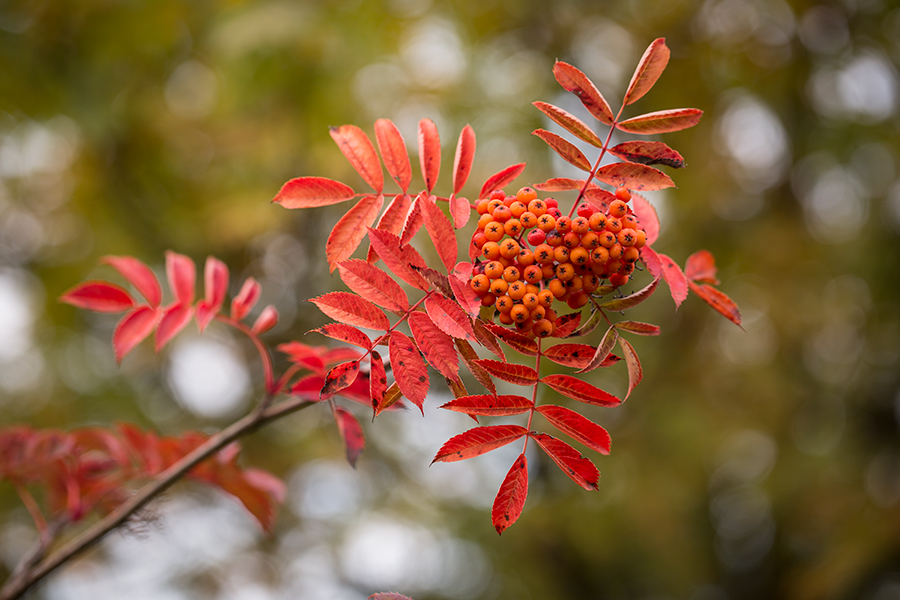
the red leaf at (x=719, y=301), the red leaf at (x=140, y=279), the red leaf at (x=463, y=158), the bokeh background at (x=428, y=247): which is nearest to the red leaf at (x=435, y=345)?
the red leaf at (x=463, y=158)

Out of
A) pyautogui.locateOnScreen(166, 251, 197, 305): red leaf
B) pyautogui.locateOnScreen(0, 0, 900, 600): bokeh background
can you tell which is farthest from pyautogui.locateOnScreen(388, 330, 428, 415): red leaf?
pyautogui.locateOnScreen(0, 0, 900, 600): bokeh background

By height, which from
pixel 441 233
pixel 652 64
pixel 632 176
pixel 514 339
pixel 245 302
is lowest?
pixel 245 302

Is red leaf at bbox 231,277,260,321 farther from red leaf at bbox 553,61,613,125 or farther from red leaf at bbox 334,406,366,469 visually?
red leaf at bbox 553,61,613,125

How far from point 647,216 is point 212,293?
2.82 feet

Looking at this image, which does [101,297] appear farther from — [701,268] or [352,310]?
[701,268]

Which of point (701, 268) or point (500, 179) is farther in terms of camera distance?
point (701, 268)

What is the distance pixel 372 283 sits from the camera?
0.75 metres

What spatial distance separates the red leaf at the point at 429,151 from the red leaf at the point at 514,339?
0.29 meters

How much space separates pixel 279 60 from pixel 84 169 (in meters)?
1.86

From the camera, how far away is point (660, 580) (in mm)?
3744

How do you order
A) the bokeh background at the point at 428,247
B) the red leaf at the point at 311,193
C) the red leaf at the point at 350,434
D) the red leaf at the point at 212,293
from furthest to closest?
the bokeh background at the point at 428,247 → the red leaf at the point at 212,293 → the red leaf at the point at 350,434 → the red leaf at the point at 311,193

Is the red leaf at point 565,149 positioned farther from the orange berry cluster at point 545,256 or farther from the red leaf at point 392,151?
the red leaf at point 392,151

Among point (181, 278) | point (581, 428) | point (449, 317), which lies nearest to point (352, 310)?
point (449, 317)

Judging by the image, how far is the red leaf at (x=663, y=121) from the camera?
742mm
